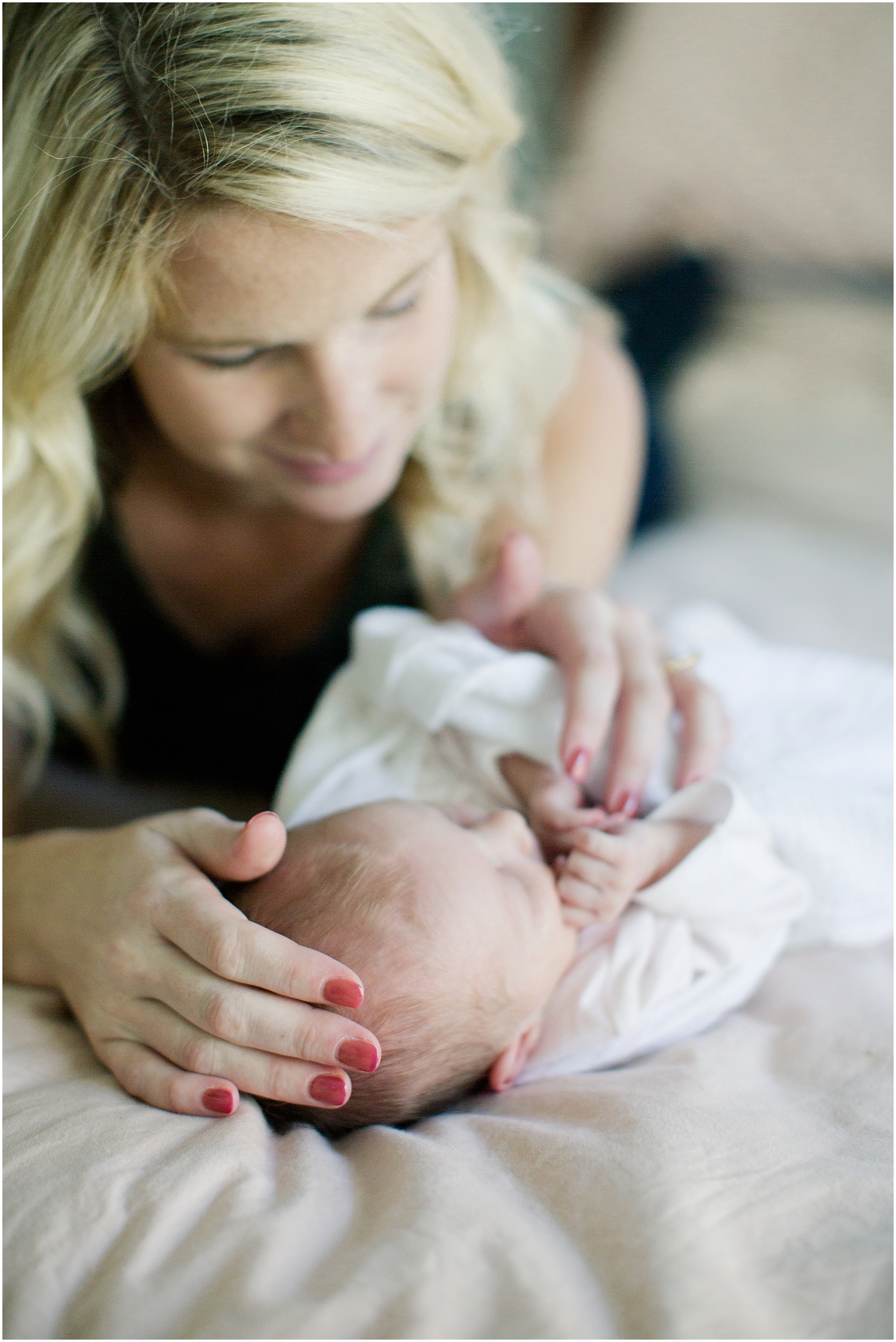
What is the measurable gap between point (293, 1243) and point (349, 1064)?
0.12m

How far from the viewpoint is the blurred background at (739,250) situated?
1.52 m

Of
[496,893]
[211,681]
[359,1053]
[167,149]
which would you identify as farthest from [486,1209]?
[211,681]

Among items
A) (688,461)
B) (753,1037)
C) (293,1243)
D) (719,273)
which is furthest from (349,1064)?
(719,273)

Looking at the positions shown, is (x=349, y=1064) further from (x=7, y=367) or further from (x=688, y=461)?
(x=688, y=461)

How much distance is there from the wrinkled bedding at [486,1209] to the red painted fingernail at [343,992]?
0.11 metres

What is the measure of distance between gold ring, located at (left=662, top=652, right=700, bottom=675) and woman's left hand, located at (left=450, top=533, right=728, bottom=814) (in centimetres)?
1

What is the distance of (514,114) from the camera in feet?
3.41

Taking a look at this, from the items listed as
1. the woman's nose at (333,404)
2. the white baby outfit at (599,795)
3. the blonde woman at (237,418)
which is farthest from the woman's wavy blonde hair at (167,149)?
the white baby outfit at (599,795)

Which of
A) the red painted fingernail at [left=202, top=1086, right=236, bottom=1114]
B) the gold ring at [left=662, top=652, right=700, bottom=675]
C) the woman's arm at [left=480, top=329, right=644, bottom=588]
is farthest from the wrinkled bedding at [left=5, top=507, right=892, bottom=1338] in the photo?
the woman's arm at [left=480, top=329, right=644, bottom=588]

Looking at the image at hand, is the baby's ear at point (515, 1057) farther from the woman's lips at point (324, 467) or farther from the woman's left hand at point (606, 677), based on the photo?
the woman's lips at point (324, 467)

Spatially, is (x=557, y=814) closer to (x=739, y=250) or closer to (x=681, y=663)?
(x=681, y=663)

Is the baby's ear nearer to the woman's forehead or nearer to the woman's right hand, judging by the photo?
the woman's right hand

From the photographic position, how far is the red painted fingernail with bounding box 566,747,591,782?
2.78ft

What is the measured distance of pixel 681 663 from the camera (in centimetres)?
100
